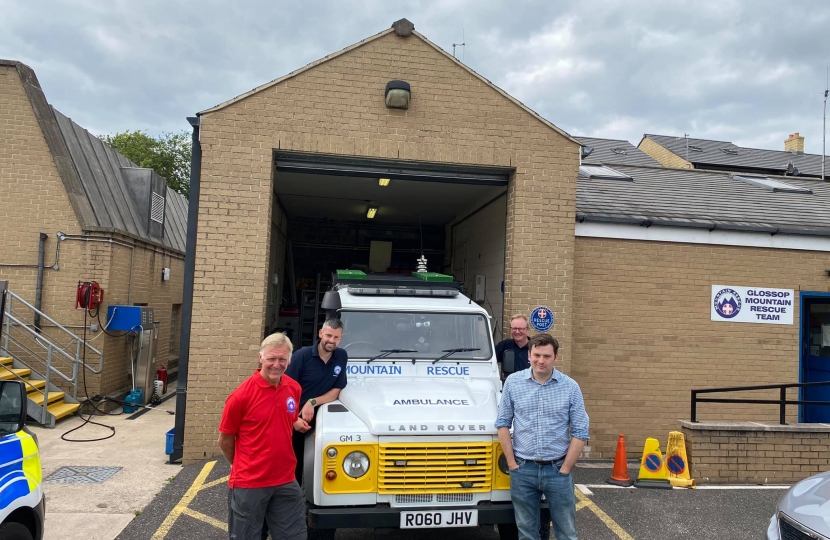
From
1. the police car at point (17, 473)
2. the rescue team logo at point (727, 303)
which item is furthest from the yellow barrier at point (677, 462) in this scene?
the police car at point (17, 473)

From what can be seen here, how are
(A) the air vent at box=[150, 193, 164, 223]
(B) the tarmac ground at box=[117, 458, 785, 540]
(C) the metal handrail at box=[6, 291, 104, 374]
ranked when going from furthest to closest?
1. (A) the air vent at box=[150, 193, 164, 223]
2. (C) the metal handrail at box=[6, 291, 104, 374]
3. (B) the tarmac ground at box=[117, 458, 785, 540]

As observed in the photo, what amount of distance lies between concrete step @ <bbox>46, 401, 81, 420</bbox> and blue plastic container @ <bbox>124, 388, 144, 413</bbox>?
831 millimetres

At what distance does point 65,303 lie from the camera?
10.8m

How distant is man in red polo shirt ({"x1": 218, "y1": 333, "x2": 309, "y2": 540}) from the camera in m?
3.72

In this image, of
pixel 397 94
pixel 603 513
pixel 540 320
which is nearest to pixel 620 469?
pixel 603 513

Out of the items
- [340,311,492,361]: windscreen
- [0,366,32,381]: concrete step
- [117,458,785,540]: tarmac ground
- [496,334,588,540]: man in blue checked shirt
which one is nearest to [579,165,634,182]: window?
[117,458,785,540]: tarmac ground

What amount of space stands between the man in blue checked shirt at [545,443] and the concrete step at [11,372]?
27.3 ft

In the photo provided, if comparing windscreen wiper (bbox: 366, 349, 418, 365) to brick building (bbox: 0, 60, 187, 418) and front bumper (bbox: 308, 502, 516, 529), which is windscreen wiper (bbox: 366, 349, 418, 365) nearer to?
front bumper (bbox: 308, 502, 516, 529)

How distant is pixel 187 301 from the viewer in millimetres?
7793

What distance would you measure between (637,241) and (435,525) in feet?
19.5

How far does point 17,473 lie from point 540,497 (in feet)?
10.6

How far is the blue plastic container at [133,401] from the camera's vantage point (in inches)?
431

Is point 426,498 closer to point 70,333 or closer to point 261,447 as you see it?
point 261,447

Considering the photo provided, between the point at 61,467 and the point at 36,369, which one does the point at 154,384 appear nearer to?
the point at 36,369
